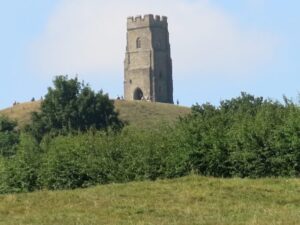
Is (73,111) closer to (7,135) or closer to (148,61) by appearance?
(7,135)

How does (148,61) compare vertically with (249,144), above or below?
above

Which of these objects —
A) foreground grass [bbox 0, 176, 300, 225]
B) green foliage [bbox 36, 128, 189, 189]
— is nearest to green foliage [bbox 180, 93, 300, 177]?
green foliage [bbox 36, 128, 189, 189]

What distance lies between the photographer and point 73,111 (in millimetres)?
96688

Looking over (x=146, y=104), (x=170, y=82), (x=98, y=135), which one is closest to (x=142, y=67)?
(x=170, y=82)

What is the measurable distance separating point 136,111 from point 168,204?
9563 centimetres

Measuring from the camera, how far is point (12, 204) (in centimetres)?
2995

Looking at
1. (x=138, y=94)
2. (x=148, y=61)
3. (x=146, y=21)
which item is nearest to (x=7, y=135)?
(x=138, y=94)

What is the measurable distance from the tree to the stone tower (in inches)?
2425

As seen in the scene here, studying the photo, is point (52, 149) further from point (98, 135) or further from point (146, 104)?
point (146, 104)

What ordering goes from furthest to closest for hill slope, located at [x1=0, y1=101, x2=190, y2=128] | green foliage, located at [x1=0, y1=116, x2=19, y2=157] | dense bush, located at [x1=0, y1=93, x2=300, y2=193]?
1. hill slope, located at [x1=0, y1=101, x2=190, y2=128]
2. green foliage, located at [x1=0, y1=116, x2=19, y2=157]
3. dense bush, located at [x1=0, y1=93, x2=300, y2=193]

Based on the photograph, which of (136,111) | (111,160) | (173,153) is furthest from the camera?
(136,111)

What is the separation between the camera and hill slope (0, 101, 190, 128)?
11862 centimetres

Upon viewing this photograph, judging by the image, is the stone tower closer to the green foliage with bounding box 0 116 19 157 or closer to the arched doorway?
the arched doorway

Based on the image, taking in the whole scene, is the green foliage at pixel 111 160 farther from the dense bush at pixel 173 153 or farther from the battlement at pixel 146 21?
the battlement at pixel 146 21
